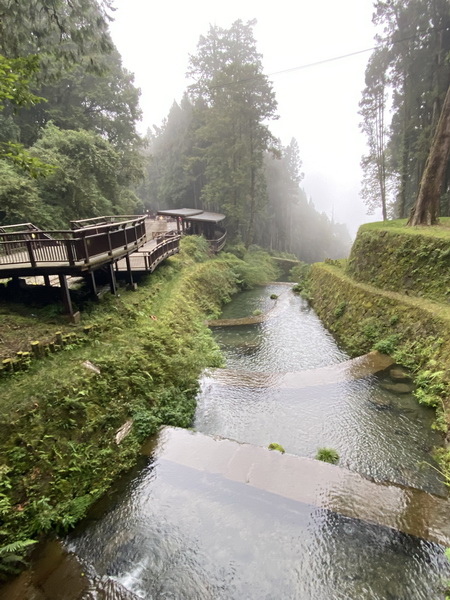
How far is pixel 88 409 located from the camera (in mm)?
6242

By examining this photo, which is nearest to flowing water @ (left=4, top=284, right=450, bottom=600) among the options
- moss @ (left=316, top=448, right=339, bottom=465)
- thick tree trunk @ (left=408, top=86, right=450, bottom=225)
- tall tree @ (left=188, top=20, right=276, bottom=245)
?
moss @ (left=316, top=448, right=339, bottom=465)

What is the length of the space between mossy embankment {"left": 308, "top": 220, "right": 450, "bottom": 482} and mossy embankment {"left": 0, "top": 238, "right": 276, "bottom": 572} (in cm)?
612

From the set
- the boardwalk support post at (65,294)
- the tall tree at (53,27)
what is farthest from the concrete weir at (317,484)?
the tall tree at (53,27)

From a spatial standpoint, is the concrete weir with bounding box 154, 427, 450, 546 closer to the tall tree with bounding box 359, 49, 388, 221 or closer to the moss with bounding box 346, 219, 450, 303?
the moss with bounding box 346, 219, 450, 303

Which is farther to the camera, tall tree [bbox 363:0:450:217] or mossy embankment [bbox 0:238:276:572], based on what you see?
tall tree [bbox 363:0:450:217]

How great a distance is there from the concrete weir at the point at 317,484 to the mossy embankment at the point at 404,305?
1153 mm

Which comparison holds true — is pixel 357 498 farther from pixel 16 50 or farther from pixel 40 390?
pixel 16 50

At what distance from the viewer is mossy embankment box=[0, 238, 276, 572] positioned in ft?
15.6

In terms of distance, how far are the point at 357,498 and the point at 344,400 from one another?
3.39 meters


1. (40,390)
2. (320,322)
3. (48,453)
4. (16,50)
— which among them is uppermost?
(16,50)

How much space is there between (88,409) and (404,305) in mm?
10855

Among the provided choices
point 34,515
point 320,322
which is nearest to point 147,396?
point 34,515

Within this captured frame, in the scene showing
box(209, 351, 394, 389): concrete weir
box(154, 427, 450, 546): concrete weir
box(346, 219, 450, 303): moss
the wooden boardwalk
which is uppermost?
the wooden boardwalk

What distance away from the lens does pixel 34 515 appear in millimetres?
4598
